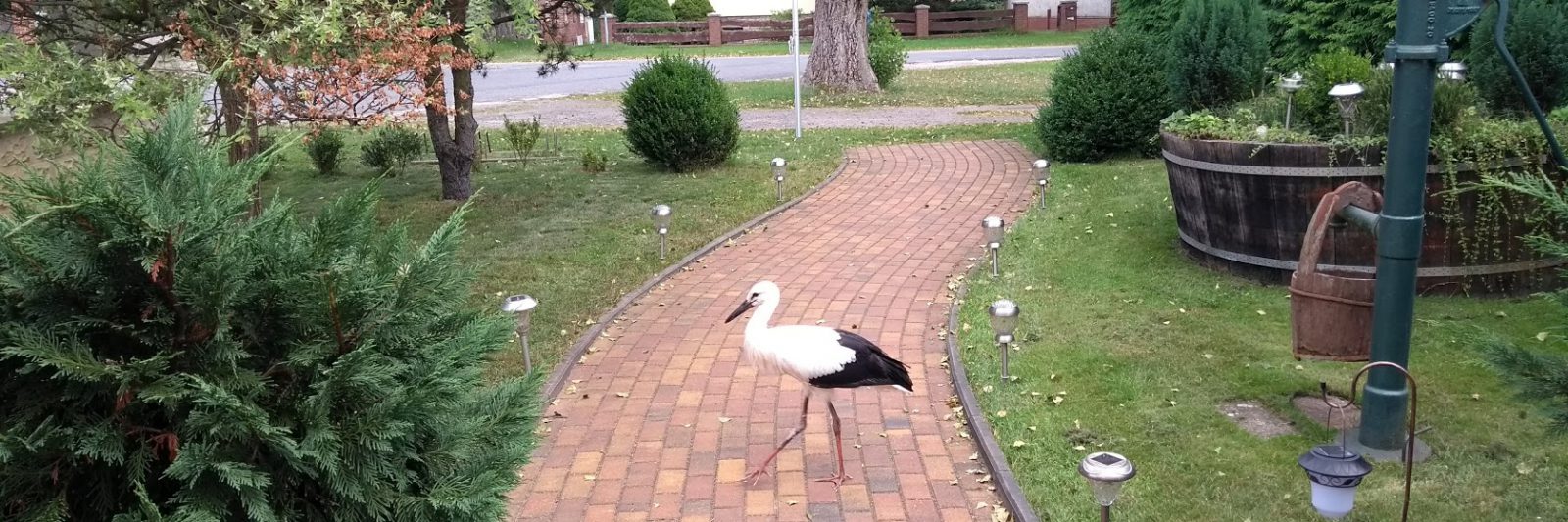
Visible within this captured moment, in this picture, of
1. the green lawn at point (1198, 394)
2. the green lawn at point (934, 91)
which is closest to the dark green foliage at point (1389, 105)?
the green lawn at point (1198, 394)

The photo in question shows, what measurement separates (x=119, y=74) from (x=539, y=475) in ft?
11.2

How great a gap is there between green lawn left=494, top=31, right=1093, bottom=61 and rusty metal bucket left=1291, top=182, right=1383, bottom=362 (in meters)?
30.6

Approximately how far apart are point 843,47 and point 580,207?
12120 mm

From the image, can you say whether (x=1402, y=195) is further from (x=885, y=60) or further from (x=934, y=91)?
(x=885, y=60)

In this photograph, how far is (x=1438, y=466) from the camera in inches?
197

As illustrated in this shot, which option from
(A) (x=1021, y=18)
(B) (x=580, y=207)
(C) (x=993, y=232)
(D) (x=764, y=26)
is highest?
(A) (x=1021, y=18)

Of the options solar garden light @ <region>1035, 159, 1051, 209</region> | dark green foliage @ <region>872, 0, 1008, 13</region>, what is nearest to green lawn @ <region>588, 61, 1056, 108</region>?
solar garden light @ <region>1035, 159, 1051, 209</region>

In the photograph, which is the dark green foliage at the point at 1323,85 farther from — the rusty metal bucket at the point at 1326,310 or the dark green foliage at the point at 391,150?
the dark green foliage at the point at 391,150

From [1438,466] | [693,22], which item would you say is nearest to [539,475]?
[1438,466]

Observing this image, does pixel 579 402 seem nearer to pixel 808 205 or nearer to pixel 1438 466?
pixel 1438 466

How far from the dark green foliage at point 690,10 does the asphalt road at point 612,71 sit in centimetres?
928

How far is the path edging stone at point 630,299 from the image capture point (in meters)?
6.53

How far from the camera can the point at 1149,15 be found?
52.4ft

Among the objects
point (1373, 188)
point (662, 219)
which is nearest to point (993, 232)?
point (1373, 188)
